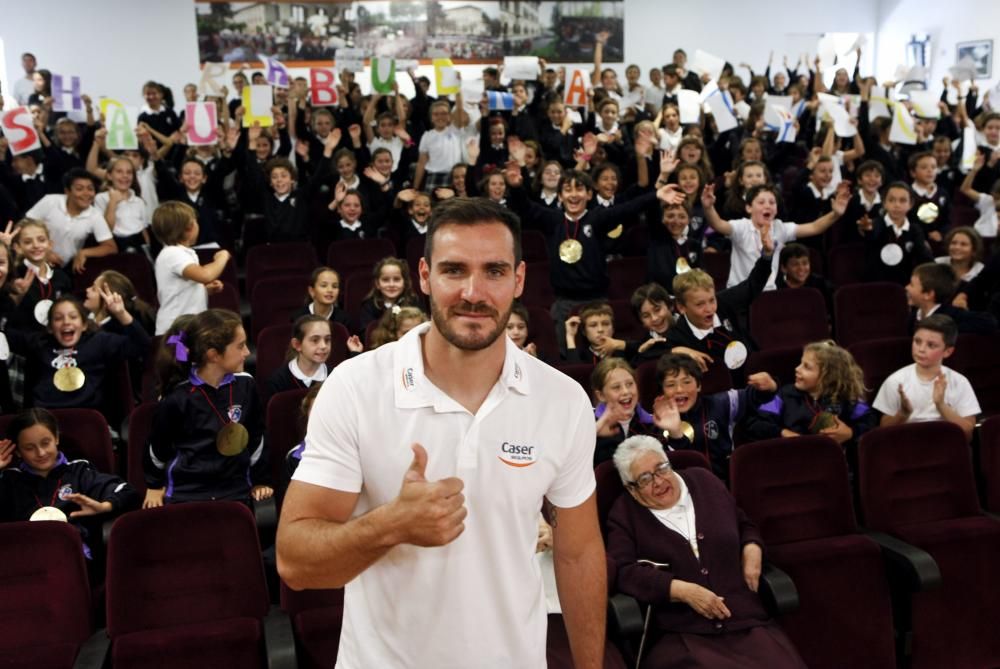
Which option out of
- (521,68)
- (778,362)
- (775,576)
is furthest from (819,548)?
(521,68)

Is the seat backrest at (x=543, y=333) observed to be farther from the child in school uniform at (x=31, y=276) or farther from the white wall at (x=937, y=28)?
the white wall at (x=937, y=28)

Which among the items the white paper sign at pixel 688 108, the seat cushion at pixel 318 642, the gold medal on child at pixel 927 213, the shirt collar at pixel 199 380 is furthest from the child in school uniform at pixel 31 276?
the gold medal on child at pixel 927 213

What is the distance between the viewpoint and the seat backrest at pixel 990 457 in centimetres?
375

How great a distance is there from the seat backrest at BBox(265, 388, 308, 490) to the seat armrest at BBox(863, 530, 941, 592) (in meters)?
2.29

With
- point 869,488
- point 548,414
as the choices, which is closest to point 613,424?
point 869,488

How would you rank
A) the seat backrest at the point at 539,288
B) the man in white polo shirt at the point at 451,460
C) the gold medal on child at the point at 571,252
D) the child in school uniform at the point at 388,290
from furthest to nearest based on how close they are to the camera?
1. the seat backrest at the point at 539,288
2. the gold medal on child at the point at 571,252
3. the child in school uniform at the point at 388,290
4. the man in white polo shirt at the point at 451,460

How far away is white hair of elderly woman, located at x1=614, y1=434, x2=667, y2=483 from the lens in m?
3.11

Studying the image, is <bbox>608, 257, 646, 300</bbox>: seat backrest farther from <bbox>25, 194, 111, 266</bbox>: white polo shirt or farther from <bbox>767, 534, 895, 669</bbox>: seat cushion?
<bbox>25, 194, 111, 266</bbox>: white polo shirt

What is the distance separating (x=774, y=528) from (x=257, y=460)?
2018 millimetres

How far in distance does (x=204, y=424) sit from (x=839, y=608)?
2.40 meters

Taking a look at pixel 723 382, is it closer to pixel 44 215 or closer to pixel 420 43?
pixel 44 215

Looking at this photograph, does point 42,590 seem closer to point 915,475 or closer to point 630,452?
point 630,452

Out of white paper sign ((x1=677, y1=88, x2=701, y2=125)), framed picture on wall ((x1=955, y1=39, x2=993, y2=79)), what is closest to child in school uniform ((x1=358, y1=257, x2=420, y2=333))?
white paper sign ((x1=677, y1=88, x2=701, y2=125))

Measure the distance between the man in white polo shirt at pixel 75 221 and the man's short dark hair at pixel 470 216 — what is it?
4.87 meters
